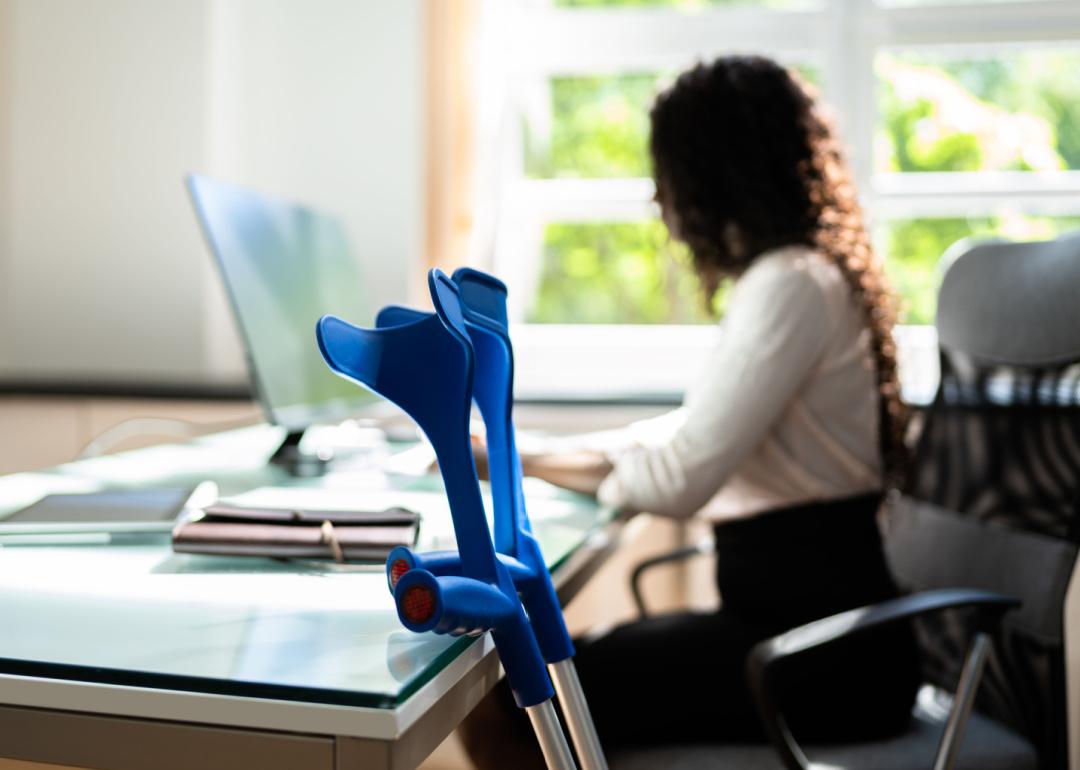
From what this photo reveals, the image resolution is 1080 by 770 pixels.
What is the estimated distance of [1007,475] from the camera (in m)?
1.39

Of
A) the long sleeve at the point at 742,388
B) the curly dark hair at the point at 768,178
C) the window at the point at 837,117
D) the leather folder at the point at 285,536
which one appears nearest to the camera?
the leather folder at the point at 285,536

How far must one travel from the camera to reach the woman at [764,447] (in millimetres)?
1255

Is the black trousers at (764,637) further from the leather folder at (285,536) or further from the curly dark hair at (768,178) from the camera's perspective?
the leather folder at (285,536)

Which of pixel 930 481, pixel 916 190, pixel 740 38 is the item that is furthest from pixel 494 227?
pixel 930 481

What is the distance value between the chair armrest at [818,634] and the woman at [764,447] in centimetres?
13

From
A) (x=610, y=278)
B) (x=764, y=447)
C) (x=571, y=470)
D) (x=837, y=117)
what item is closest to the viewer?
(x=764, y=447)

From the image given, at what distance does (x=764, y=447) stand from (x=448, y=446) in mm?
797

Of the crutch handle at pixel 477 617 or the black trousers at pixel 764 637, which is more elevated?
the crutch handle at pixel 477 617

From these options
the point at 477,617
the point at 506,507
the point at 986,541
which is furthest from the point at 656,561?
the point at 477,617

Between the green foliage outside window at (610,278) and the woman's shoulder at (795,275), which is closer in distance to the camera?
the woman's shoulder at (795,275)

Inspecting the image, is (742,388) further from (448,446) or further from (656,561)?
(448,446)

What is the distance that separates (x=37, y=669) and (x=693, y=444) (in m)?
0.86

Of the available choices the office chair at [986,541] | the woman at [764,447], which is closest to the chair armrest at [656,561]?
the woman at [764,447]

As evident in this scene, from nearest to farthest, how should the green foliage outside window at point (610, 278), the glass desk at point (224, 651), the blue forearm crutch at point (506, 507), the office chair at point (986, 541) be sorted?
the glass desk at point (224, 651) → the blue forearm crutch at point (506, 507) → the office chair at point (986, 541) → the green foliage outside window at point (610, 278)
